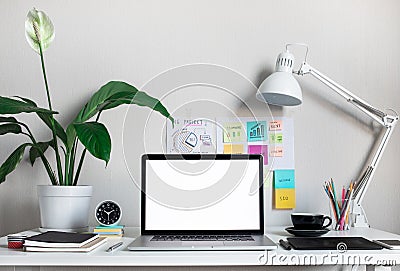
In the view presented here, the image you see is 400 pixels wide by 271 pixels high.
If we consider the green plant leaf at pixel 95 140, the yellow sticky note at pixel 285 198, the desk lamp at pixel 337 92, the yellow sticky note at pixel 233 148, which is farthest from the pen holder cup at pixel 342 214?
the green plant leaf at pixel 95 140

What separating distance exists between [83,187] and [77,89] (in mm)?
472

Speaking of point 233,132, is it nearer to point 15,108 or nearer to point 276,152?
point 276,152

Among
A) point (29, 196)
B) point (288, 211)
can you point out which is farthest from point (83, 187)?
point (288, 211)

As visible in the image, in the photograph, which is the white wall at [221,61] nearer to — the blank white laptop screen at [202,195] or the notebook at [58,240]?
the blank white laptop screen at [202,195]


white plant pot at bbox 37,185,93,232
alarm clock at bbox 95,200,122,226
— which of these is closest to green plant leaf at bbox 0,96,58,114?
white plant pot at bbox 37,185,93,232

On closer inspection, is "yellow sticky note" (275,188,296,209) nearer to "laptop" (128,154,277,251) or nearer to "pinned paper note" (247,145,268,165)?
"pinned paper note" (247,145,268,165)

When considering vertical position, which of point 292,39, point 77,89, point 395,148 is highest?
point 292,39

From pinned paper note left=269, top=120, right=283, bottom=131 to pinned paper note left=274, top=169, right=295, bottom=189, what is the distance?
6.1 inches

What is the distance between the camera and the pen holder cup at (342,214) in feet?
6.67

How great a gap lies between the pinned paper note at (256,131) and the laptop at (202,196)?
268mm

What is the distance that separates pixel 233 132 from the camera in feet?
7.24

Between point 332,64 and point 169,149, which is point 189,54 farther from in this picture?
point 332,64

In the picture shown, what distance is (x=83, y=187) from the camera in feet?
6.28

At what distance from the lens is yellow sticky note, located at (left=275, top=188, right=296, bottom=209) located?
2.20m
